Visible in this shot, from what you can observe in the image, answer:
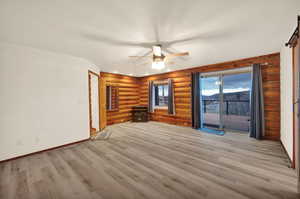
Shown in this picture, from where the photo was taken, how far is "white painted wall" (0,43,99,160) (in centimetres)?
263

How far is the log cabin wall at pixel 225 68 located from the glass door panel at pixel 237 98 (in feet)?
1.52

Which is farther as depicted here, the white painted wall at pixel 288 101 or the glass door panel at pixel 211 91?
the glass door panel at pixel 211 91

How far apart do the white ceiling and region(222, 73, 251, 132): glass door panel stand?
55.6 inches

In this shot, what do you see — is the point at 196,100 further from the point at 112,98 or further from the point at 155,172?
the point at 112,98

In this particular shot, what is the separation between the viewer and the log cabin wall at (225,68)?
3.54 m

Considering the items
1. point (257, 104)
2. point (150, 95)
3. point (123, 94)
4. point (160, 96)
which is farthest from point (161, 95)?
point (257, 104)

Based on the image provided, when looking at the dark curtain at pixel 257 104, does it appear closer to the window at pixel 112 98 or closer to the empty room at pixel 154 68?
the empty room at pixel 154 68

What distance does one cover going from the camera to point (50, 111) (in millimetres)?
3197

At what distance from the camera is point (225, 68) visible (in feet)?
14.3

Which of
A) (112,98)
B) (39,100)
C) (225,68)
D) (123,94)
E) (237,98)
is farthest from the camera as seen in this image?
(123,94)

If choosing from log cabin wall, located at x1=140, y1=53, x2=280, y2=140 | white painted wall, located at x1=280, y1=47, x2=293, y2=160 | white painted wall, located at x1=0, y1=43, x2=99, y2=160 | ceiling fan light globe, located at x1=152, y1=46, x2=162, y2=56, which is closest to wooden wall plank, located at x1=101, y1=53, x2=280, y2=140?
log cabin wall, located at x1=140, y1=53, x2=280, y2=140

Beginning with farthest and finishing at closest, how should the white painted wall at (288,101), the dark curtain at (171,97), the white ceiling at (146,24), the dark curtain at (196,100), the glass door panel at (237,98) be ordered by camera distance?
1. the dark curtain at (171,97)
2. the dark curtain at (196,100)
3. the glass door panel at (237,98)
4. the white painted wall at (288,101)
5. the white ceiling at (146,24)

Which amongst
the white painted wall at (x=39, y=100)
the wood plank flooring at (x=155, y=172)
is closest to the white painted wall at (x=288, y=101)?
the wood plank flooring at (x=155, y=172)

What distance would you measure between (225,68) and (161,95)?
120 inches
